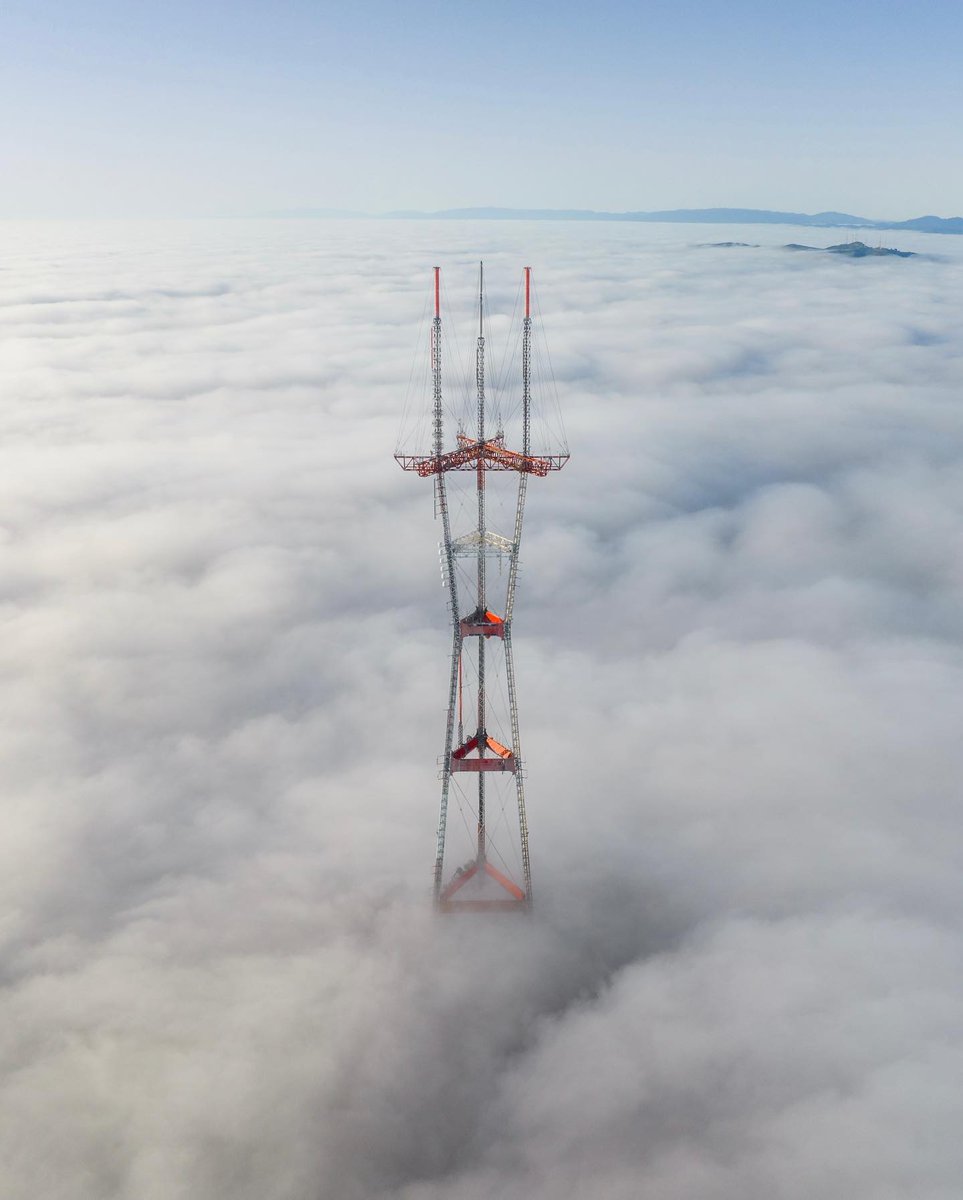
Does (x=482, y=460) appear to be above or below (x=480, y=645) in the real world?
above

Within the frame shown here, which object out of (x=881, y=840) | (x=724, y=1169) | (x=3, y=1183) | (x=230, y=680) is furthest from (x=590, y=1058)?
(x=230, y=680)

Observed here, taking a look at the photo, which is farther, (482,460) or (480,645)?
(480,645)

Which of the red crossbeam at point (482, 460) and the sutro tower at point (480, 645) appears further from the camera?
the sutro tower at point (480, 645)

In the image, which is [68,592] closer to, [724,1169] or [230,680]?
[230,680]

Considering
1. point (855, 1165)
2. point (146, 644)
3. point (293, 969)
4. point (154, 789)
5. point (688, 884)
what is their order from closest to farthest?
point (855, 1165) → point (293, 969) → point (688, 884) → point (154, 789) → point (146, 644)

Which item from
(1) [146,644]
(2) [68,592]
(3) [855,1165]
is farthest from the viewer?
(2) [68,592]

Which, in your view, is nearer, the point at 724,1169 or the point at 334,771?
the point at 724,1169

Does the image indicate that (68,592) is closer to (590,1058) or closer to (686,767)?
(686,767)

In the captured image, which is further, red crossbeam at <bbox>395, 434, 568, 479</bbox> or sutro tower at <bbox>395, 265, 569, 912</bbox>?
sutro tower at <bbox>395, 265, 569, 912</bbox>

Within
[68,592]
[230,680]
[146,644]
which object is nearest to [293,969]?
[230,680]
